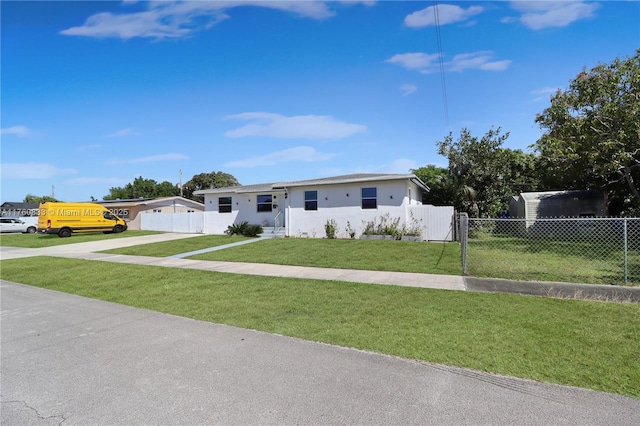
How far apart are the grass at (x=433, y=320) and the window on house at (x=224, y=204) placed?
14873mm

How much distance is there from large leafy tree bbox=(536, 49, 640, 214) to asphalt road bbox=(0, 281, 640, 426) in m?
14.7

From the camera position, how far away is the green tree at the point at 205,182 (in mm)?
56562

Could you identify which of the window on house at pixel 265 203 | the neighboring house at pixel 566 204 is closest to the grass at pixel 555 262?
the neighboring house at pixel 566 204

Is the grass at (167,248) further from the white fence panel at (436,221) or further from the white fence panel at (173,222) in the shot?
the white fence panel at (436,221)

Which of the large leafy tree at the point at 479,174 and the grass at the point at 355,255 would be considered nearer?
the grass at the point at 355,255

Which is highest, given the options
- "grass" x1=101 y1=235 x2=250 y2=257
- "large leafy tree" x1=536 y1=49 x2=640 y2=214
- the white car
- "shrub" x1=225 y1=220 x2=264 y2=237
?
"large leafy tree" x1=536 y1=49 x2=640 y2=214

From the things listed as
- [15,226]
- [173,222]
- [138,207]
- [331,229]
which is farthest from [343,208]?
[15,226]

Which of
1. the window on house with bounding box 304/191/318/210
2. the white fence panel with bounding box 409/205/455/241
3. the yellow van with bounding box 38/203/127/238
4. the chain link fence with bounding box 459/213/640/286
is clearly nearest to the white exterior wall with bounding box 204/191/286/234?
the window on house with bounding box 304/191/318/210

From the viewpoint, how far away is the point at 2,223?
3216cm

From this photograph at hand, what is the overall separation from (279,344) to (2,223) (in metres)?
39.2

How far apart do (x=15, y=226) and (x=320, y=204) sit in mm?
30641

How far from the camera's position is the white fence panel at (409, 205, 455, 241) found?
16.9 metres

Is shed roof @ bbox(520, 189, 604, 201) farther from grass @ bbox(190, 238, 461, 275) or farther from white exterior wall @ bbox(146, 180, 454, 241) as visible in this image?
grass @ bbox(190, 238, 461, 275)

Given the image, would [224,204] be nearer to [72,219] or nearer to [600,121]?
[72,219]
